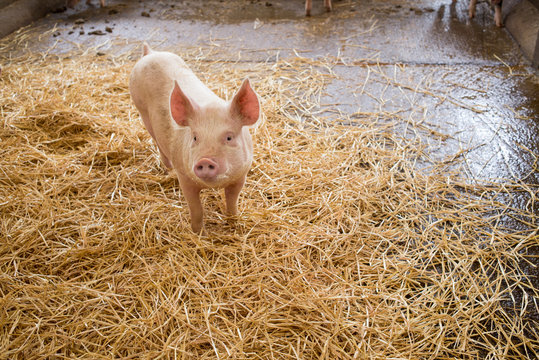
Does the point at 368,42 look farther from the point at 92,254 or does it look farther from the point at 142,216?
the point at 92,254

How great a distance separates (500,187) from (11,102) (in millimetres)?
4342

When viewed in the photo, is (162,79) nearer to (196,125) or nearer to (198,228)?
(196,125)

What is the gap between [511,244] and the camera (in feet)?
8.07

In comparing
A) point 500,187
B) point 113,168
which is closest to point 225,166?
point 113,168

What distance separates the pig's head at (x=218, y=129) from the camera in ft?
6.09

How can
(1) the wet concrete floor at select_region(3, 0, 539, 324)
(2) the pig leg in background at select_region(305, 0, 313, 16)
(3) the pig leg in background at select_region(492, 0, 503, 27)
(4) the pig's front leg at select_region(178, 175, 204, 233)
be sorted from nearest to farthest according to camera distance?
(4) the pig's front leg at select_region(178, 175, 204, 233), (1) the wet concrete floor at select_region(3, 0, 539, 324), (3) the pig leg in background at select_region(492, 0, 503, 27), (2) the pig leg in background at select_region(305, 0, 313, 16)

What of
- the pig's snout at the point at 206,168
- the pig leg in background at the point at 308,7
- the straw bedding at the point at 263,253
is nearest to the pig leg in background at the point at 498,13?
the pig leg in background at the point at 308,7

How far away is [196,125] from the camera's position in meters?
1.94

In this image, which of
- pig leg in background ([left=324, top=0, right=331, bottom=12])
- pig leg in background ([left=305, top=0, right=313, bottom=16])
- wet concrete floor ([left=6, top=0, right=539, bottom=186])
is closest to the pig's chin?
wet concrete floor ([left=6, top=0, right=539, bottom=186])

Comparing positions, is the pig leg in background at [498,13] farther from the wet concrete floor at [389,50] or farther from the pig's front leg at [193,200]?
the pig's front leg at [193,200]

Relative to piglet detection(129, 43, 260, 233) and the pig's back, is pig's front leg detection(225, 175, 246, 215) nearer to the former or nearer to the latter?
piglet detection(129, 43, 260, 233)

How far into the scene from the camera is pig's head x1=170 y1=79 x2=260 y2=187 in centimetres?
186

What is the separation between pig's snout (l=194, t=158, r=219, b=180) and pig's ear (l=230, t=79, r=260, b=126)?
289 millimetres

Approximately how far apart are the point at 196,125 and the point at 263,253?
92 cm
